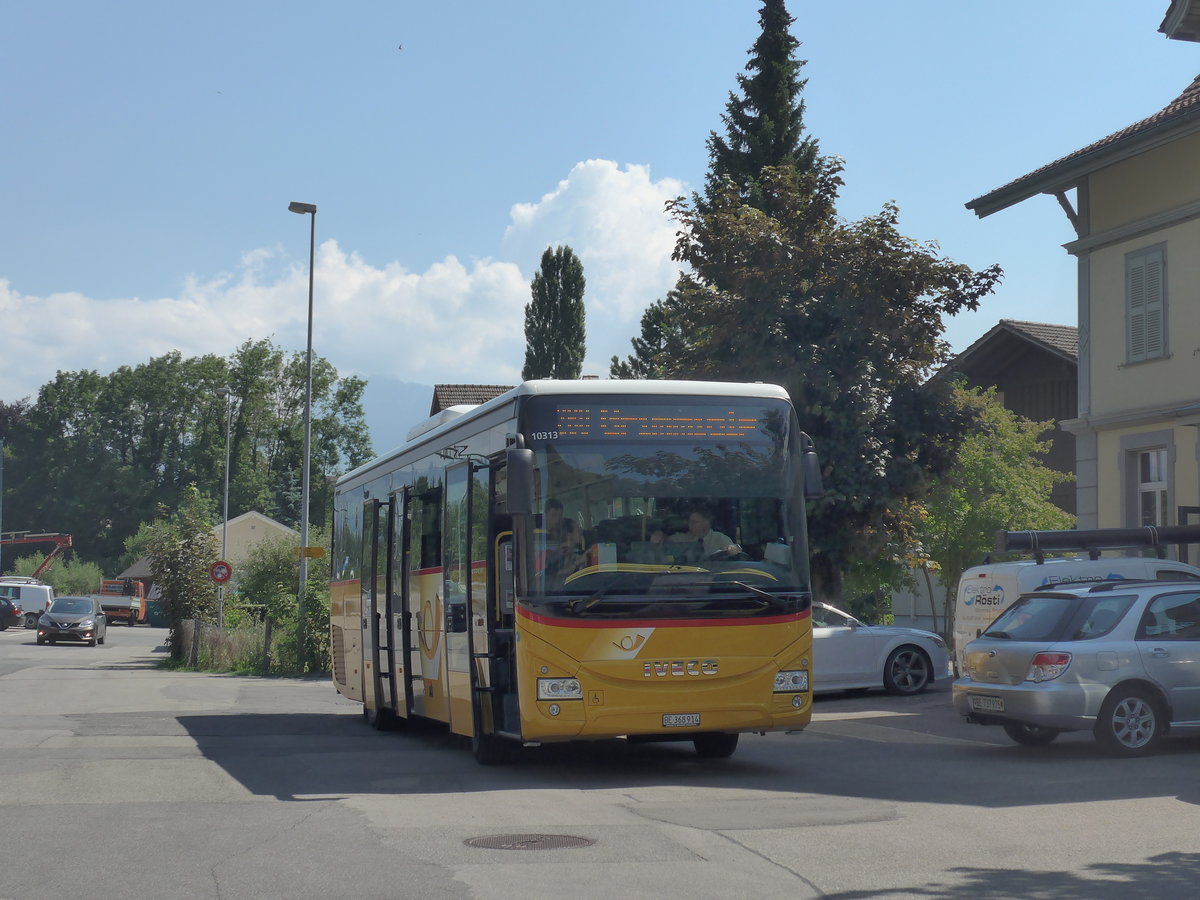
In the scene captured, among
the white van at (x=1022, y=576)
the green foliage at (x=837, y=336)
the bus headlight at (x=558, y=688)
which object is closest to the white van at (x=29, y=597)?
the green foliage at (x=837, y=336)

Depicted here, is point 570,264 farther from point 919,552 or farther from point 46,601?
point 919,552

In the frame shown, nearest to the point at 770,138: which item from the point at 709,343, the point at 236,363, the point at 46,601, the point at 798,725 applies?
the point at 709,343

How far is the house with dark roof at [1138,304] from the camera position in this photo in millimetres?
21156

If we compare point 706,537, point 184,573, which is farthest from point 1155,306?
point 184,573

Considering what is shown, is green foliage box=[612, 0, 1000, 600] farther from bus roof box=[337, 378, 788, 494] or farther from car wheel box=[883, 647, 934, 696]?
bus roof box=[337, 378, 788, 494]

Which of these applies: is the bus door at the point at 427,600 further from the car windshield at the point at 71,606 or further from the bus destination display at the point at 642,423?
the car windshield at the point at 71,606

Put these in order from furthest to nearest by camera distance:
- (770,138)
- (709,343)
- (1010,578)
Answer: (770,138)
(709,343)
(1010,578)

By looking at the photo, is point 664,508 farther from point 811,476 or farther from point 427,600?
point 427,600

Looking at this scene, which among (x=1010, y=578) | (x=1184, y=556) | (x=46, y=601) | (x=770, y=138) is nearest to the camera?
(x=1010, y=578)

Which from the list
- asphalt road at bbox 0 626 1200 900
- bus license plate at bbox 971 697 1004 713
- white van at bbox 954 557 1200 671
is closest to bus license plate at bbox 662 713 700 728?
asphalt road at bbox 0 626 1200 900

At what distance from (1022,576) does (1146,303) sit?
668cm

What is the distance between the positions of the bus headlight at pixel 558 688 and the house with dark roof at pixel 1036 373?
31.0 meters

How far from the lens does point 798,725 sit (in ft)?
39.7

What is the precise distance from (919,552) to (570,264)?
38586 mm
